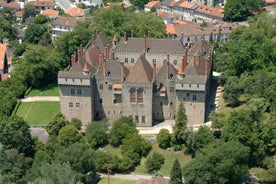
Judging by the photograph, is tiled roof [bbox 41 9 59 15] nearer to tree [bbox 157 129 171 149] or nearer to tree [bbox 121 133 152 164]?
tree [bbox 121 133 152 164]

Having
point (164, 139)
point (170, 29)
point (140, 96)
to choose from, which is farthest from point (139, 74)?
point (170, 29)

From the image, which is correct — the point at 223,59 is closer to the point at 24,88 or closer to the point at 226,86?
the point at 226,86

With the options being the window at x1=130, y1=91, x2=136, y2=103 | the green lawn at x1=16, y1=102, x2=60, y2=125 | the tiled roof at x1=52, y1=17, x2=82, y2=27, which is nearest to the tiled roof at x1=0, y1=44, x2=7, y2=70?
the green lawn at x1=16, y1=102, x2=60, y2=125

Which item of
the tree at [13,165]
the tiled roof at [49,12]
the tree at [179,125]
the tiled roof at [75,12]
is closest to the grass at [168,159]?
the tree at [179,125]

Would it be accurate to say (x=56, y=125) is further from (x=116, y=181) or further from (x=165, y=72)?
(x=165, y=72)

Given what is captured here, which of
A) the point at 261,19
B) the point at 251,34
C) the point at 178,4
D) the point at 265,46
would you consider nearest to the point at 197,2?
the point at 178,4

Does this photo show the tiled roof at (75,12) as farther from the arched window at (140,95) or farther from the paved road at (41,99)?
the arched window at (140,95)

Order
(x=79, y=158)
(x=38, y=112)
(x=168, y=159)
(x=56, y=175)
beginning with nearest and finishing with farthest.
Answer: (x=56, y=175)
(x=79, y=158)
(x=168, y=159)
(x=38, y=112)
